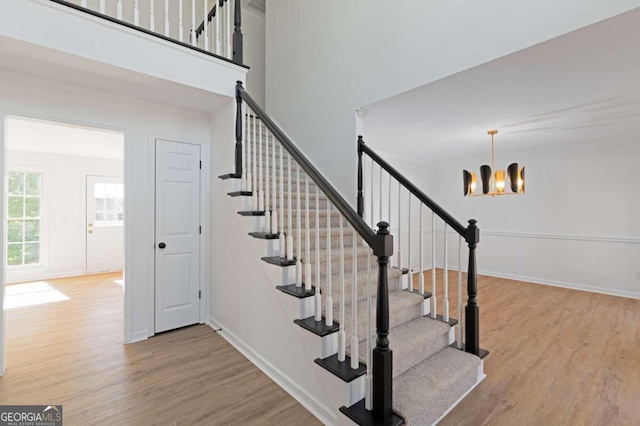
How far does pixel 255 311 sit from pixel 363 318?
102cm

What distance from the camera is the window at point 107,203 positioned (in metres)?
6.38

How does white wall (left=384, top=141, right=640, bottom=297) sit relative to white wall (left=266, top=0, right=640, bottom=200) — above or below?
below

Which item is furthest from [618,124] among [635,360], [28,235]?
[28,235]

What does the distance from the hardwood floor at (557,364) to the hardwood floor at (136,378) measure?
4.37 feet

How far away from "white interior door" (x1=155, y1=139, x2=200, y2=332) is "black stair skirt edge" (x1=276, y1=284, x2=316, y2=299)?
173cm

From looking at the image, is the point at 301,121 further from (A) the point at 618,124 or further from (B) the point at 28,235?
(B) the point at 28,235

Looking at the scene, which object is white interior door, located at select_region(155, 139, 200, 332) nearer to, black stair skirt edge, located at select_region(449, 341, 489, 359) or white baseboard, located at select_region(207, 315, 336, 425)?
white baseboard, located at select_region(207, 315, 336, 425)

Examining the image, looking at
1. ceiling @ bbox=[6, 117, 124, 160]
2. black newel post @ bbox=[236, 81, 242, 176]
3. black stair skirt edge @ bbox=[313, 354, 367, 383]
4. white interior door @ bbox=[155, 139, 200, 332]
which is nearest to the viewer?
black stair skirt edge @ bbox=[313, 354, 367, 383]

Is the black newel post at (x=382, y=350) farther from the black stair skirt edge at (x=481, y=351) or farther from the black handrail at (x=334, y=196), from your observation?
the black stair skirt edge at (x=481, y=351)

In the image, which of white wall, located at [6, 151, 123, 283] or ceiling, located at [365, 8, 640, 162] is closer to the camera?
ceiling, located at [365, 8, 640, 162]

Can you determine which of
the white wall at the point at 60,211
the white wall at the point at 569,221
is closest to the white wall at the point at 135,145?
the white wall at the point at 60,211

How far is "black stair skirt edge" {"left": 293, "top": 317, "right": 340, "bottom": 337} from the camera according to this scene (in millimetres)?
1885

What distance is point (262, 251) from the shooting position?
2523 millimetres

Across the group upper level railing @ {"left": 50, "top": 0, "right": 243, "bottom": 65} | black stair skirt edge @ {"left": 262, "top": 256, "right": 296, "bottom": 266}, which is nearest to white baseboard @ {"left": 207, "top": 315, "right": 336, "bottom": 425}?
black stair skirt edge @ {"left": 262, "top": 256, "right": 296, "bottom": 266}
